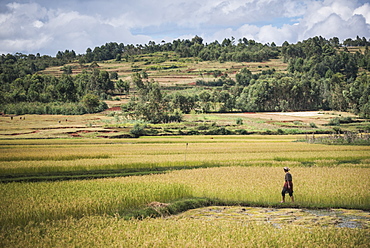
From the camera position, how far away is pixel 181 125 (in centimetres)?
9325

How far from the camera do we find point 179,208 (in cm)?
2072

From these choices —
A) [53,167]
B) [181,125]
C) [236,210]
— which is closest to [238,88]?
[181,125]

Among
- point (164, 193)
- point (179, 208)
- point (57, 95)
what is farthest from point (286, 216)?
point (57, 95)

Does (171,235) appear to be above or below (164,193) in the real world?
above

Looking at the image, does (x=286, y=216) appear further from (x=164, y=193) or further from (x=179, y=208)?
(x=164, y=193)

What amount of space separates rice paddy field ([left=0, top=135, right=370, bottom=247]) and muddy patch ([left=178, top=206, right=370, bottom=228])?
0.17ft

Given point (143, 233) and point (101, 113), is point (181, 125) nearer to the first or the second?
point (101, 113)

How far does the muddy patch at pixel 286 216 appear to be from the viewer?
57.2 ft

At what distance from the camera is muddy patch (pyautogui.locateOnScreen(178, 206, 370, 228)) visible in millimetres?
17422

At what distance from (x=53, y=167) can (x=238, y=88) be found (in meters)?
142

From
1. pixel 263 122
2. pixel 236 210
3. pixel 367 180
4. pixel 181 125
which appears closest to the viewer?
pixel 236 210

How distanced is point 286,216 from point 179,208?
19.4ft

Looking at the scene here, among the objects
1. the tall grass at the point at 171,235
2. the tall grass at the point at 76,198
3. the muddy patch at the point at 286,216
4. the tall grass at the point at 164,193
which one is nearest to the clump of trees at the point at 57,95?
the tall grass at the point at 76,198

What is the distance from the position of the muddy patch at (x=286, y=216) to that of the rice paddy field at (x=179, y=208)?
0.17ft
